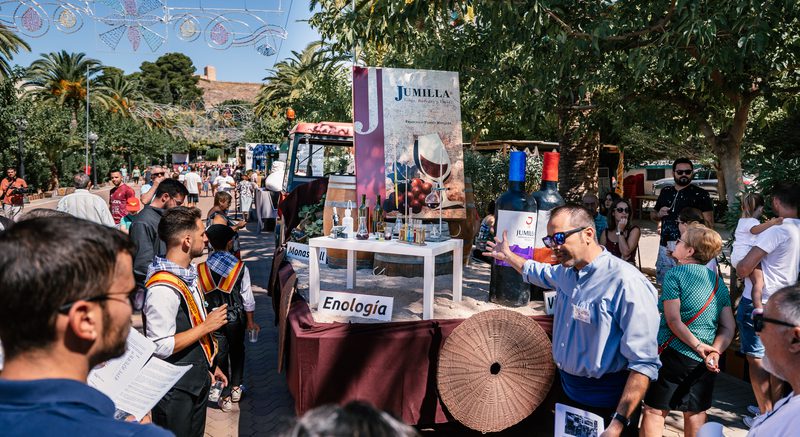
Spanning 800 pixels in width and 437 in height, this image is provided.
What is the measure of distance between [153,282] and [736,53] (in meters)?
4.91

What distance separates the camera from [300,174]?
36.8ft

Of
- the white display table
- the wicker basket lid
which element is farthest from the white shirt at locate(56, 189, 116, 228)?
the wicker basket lid

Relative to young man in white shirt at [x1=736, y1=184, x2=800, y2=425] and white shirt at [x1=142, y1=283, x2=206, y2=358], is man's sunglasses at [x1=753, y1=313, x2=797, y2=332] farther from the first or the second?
young man in white shirt at [x1=736, y1=184, x2=800, y2=425]

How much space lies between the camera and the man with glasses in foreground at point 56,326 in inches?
40.9

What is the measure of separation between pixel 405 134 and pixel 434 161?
13.3 inches

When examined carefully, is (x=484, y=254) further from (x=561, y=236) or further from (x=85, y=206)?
(x=85, y=206)

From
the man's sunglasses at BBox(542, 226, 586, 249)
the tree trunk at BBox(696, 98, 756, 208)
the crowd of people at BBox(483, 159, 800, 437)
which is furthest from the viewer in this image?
the tree trunk at BBox(696, 98, 756, 208)

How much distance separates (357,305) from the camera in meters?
3.83

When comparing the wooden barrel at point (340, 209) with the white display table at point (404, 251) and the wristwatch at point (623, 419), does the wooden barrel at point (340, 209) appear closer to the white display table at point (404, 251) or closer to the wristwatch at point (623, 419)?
the white display table at point (404, 251)

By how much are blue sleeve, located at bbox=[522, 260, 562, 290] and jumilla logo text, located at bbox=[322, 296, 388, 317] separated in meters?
0.99

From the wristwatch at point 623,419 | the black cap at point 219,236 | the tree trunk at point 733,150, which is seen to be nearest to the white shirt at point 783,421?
the wristwatch at point 623,419

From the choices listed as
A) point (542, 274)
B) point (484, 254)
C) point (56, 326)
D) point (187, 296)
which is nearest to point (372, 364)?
point (484, 254)

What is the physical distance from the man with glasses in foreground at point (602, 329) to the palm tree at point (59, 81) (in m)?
40.1

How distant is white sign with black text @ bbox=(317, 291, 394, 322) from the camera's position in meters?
3.79
